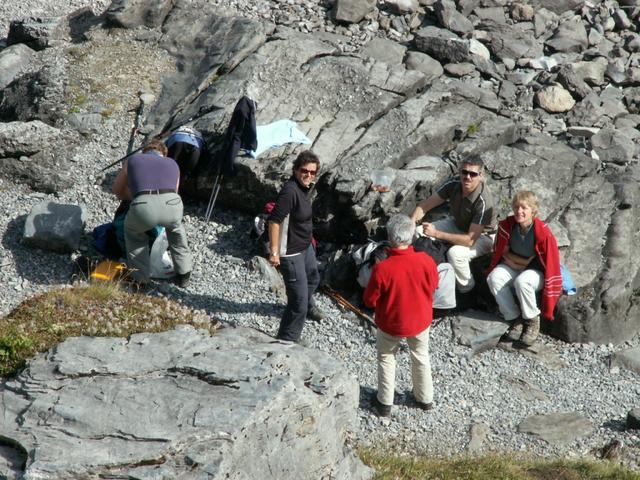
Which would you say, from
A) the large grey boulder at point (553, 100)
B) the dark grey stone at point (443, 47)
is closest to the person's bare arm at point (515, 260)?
the large grey boulder at point (553, 100)

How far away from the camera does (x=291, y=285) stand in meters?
11.3

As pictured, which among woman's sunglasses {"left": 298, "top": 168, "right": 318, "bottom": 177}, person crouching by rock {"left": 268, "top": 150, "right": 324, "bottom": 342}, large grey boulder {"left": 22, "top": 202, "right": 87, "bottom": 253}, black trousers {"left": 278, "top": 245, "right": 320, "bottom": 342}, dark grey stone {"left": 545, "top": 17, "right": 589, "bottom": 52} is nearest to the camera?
woman's sunglasses {"left": 298, "top": 168, "right": 318, "bottom": 177}

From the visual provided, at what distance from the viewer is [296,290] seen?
37.2ft

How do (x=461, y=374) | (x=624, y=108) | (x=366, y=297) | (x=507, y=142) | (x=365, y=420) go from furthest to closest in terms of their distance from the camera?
(x=624, y=108) → (x=507, y=142) → (x=461, y=374) → (x=365, y=420) → (x=366, y=297)

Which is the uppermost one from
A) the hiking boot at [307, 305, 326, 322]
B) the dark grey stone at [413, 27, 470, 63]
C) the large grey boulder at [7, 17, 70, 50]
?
the dark grey stone at [413, 27, 470, 63]

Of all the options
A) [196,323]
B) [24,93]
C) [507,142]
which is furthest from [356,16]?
[196,323]

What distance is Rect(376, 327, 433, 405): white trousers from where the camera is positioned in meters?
10.6

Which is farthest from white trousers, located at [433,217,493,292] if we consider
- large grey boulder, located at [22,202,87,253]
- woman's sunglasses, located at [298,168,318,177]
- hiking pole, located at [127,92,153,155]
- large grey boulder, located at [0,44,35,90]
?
large grey boulder, located at [0,44,35,90]

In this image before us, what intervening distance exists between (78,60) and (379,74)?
6.42m

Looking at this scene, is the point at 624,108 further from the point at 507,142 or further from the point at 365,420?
the point at 365,420

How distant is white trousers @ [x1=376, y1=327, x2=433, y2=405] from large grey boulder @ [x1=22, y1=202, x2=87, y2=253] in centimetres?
544

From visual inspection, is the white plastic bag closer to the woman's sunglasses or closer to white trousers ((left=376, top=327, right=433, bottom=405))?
the woman's sunglasses

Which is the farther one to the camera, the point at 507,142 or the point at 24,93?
the point at 24,93

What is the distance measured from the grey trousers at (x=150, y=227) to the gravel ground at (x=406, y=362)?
524 mm
